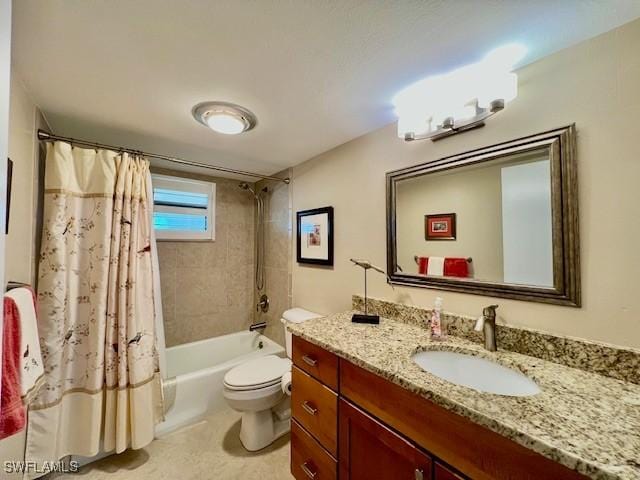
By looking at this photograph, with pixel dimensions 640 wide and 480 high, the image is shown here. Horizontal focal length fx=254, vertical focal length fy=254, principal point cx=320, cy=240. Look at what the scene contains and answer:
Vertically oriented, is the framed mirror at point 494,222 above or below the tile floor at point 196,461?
above

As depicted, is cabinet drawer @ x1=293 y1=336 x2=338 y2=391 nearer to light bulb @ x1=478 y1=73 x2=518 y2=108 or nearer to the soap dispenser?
the soap dispenser

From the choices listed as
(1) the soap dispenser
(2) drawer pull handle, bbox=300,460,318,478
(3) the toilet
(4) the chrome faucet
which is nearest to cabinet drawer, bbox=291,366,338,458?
(2) drawer pull handle, bbox=300,460,318,478

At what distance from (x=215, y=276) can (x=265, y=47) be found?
221 cm

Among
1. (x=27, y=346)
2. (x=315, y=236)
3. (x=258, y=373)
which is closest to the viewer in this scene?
(x=27, y=346)

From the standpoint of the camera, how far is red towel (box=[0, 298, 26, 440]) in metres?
0.86

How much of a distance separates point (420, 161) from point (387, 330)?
0.92 metres

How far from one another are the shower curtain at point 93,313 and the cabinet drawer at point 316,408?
39.5 inches

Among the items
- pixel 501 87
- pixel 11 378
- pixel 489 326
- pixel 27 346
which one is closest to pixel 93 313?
pixel 27 346

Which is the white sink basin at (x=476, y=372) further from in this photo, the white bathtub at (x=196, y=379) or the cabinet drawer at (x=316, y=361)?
the white bathtub at (x=196, y=379)

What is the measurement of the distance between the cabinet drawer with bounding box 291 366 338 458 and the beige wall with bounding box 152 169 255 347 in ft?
5.34

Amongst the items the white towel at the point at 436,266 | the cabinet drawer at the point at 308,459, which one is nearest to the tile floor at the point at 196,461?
the cabinet drawer at the point at 308,459

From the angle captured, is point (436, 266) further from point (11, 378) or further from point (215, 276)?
point (215, 276)

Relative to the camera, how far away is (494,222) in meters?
1.13

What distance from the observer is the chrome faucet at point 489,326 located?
3.42 feet
